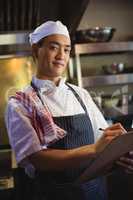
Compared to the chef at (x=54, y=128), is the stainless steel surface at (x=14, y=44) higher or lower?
higher

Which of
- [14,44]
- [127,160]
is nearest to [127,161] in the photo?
[127,160]

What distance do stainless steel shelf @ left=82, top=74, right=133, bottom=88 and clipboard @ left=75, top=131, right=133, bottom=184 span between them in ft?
3.74

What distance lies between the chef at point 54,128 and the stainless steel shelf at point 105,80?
0.78 meters

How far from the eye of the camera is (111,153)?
38.4 inches

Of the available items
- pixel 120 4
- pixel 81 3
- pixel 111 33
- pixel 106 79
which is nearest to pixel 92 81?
pixel 106 79

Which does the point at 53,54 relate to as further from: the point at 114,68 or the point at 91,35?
the point at 114,68

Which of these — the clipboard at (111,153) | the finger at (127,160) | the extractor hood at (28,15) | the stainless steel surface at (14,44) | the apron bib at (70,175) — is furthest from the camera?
the extractor hood at (28,15)

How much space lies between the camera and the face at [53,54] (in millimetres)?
1231

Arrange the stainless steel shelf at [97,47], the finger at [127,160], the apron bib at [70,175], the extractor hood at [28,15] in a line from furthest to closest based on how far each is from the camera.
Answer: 1. the stainless steel shelf at [97,47]
2. the extractor hood at [28,15]
3. the apron bib at [70,175]
4. the finger at [127,160]

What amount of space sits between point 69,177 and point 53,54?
453mm

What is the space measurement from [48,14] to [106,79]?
0.57 metres

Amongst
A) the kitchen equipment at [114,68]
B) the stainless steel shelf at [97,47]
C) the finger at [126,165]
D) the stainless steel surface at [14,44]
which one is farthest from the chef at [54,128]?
the kitchen equipment at [114,68]

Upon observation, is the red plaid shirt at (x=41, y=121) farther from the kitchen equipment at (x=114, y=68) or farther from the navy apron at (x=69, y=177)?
the kitchen equipment at (x=114, y=68)

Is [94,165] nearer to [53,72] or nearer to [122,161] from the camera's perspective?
[122,161]
